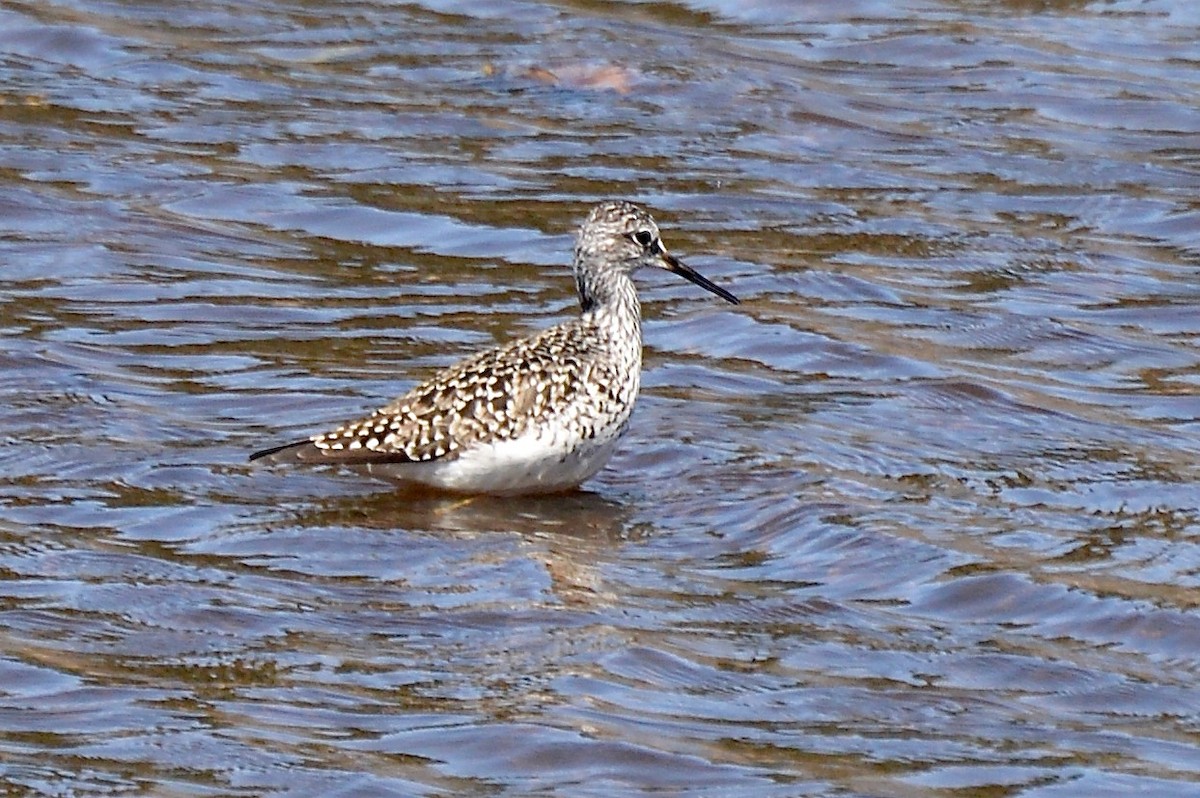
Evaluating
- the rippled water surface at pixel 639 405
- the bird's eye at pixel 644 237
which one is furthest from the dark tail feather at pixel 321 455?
the bird's eye at pixel 644 237

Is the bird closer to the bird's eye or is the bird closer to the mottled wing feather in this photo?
the mottled wing feather

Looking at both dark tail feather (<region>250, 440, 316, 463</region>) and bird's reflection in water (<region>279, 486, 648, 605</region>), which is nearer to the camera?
bird's reflection in water (<region>279, 486, 648, 605</region>)

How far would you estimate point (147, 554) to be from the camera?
870cm

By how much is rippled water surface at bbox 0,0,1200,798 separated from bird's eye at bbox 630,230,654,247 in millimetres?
752

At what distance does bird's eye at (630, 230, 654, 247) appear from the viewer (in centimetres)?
1062

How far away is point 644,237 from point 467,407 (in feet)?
4.54

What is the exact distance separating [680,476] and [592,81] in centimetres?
597

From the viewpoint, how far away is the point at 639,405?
429 inches

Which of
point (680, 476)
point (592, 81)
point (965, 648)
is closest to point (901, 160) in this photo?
point (592, 81)

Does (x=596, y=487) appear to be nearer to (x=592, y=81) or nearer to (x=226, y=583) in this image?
(x=226, y=583)

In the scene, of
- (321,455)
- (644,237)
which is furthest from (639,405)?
(321,455)

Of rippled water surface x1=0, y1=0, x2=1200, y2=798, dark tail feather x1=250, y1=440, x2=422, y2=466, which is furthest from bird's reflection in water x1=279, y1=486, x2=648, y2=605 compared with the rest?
dark tail feather x1=250, y1=440, x2=422, y2=466

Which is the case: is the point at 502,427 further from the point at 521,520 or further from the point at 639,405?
the point at 639,405

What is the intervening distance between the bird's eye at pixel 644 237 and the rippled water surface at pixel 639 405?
2.47 feet
